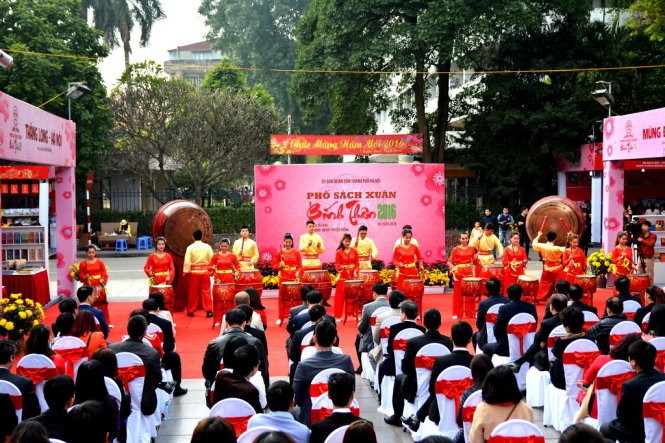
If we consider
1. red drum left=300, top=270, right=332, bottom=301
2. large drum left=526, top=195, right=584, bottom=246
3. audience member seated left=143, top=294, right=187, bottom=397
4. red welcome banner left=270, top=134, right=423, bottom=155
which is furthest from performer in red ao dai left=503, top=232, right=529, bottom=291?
red welcome banner left=270, top=134, right=423, bottom=155

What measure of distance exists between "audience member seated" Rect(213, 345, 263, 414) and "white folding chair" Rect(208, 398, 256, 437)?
340 mm

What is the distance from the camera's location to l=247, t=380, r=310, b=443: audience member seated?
195 inches

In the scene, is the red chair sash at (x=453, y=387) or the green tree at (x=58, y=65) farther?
the green tree at (x=58, y=65)

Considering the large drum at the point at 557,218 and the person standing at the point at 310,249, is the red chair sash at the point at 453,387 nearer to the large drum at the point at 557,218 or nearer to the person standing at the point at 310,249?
the person standing at the point at 310,249

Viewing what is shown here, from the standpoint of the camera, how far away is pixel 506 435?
4715 millimetres

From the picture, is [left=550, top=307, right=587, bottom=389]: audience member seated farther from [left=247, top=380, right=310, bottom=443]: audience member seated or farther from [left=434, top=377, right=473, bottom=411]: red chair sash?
[left=247, top=380, right=310, bottom=443]: audience member seated

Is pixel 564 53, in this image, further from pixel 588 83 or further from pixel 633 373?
pixel 633 373

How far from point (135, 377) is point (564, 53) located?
76.4ft

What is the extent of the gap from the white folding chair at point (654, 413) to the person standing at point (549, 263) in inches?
360

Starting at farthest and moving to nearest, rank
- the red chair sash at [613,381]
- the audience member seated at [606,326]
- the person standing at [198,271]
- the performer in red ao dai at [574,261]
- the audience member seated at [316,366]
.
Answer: the performer in red ao dai at [574,261] < the person standing at [198,271] < the audience member seated at [606,326] < the audience member seated at [316,366] < the red chair sash at [613,381]

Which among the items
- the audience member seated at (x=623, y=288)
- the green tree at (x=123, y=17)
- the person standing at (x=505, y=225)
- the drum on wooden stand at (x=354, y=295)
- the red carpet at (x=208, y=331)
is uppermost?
the green tree at (x=123, y=17)

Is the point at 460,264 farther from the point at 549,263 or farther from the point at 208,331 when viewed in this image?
the point at 208,331

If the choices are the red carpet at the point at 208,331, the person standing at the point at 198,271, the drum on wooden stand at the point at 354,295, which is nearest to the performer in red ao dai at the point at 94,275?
the red carpet at the point at 208,331

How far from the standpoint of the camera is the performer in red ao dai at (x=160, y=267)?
13617 mm
